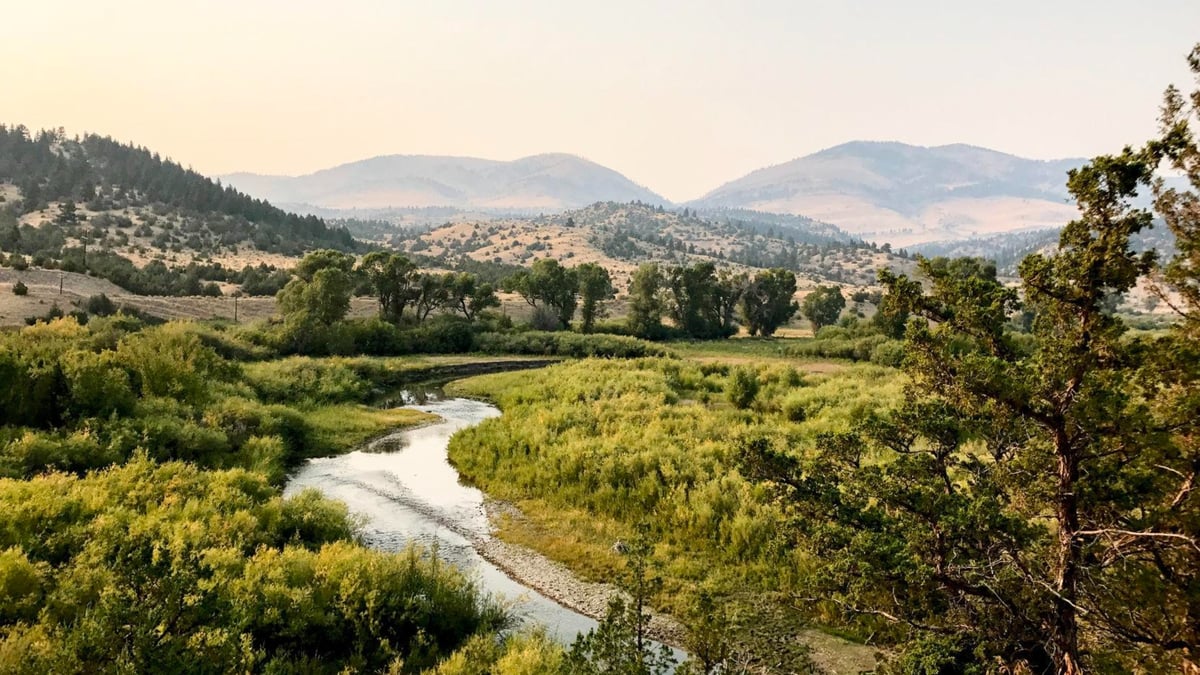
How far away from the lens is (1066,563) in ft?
22.7

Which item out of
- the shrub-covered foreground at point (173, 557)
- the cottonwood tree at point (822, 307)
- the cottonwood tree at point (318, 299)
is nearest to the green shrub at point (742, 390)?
the shrub-covered foreground at point (173, 557)

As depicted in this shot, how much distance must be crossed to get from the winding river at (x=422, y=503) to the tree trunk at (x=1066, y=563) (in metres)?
9.81

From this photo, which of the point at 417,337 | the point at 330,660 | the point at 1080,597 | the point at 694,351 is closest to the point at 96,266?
the point at 417,337

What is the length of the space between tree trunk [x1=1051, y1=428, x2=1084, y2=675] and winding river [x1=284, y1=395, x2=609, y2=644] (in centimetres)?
981

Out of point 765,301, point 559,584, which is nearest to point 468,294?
point 765,301

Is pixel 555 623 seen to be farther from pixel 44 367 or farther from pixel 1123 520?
pixel 44 367

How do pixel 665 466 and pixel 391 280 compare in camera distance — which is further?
pixel 391 280

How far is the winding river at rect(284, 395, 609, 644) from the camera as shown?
16.4m

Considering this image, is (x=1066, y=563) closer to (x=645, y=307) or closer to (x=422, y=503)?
(x=422, y=503)

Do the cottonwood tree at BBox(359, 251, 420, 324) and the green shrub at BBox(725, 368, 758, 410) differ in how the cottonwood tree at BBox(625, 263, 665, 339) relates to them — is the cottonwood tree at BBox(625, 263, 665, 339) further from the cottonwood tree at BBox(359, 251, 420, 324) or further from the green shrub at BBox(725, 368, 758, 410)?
the green shrub at BBox(725, 368, 758, 410)

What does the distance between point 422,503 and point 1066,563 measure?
20.6 meters

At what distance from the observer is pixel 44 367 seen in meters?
24.3

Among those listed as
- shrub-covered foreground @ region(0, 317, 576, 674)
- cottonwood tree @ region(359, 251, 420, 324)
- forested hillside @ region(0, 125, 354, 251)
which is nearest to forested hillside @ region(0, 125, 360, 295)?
forested hillside @ region(0, 125, 354, 251)

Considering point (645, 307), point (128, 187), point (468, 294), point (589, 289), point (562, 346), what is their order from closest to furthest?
point (562, 346) → point (468, 294) → point (589, 289) → point (645, 307) → point (128, 187)
